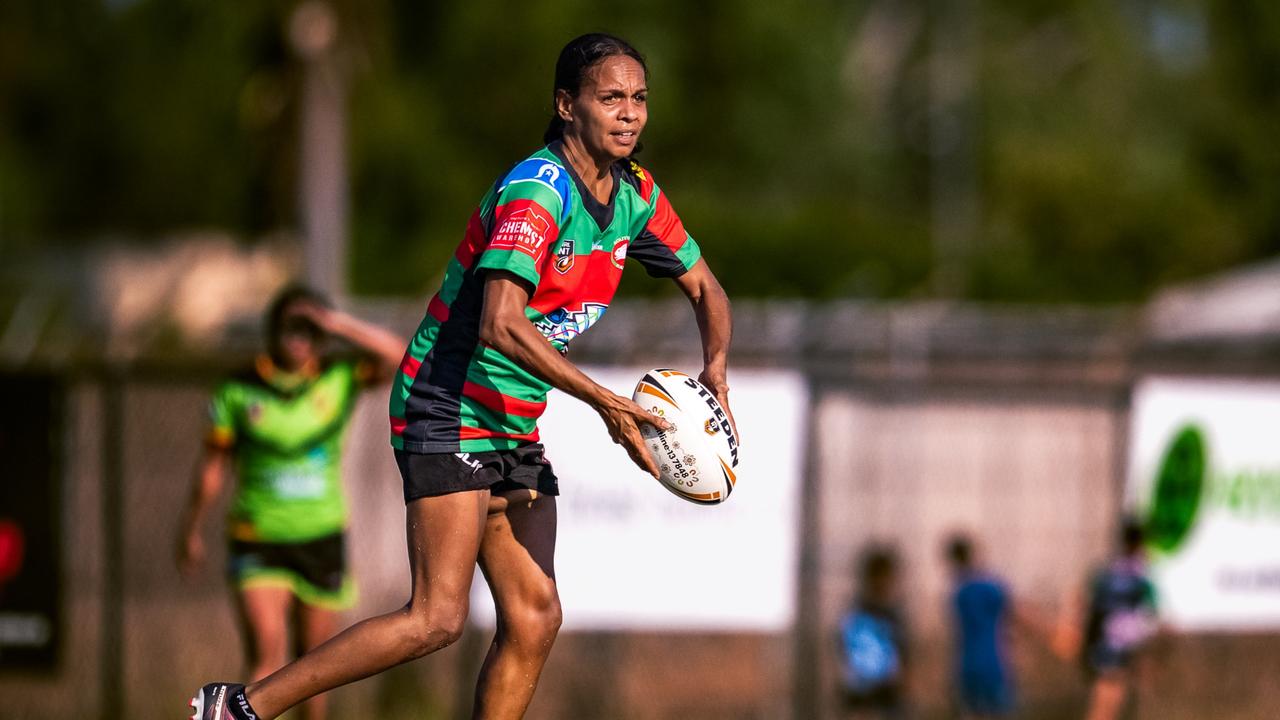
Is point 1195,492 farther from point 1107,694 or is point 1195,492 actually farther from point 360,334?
point 360,334

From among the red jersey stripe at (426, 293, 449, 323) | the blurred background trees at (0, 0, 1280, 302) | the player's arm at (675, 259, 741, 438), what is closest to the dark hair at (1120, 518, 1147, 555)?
the player's arm at (675, 259, 741, 438)

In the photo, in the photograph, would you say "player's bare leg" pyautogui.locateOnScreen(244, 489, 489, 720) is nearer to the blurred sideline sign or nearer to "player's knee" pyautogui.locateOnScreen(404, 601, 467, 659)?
"player's knee" pyautogui.locateOnScreen(404, 601, 467, 659)

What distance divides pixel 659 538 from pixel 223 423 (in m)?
3.39

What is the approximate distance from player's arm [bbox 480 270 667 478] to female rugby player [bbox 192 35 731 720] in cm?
3

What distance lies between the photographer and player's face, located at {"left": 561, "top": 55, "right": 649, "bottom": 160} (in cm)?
573

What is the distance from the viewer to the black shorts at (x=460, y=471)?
581 cm

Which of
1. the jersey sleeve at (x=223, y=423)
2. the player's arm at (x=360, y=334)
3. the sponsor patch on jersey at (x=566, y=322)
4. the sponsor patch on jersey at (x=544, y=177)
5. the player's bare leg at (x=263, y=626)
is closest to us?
the sponsor patch on jersey at (x=544, y=177)

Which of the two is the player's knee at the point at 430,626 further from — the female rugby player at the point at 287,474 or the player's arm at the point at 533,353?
the female rugby player at the point at 287,474

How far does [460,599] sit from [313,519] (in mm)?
3319

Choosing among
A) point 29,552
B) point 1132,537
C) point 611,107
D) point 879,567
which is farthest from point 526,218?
point 1132,537

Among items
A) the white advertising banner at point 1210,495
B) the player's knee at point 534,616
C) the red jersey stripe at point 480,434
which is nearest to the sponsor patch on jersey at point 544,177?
the red jersey stripe at point 480,434

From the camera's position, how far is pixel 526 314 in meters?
5.76

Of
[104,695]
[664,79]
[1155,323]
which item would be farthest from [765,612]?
[664,79]

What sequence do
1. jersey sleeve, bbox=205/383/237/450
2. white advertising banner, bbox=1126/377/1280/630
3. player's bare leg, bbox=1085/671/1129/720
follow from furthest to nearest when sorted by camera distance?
1. white advertising banner, bbox=1126/377/1280/630
2. player's bare leg, bbox=1085/671/1129/720
3. jersey sleeve, bbox=205/383/237/450
